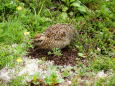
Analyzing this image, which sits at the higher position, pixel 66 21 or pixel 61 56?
pixel 66 21

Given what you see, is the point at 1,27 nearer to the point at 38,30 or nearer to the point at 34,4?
the point at 38,30

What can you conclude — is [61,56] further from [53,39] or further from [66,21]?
[66,21]

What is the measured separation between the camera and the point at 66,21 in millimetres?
8445

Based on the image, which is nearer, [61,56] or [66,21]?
[61,56]

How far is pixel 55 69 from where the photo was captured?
6.44 metres

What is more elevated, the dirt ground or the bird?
the bird

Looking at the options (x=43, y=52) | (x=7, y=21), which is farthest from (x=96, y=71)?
(x=7, y=21)

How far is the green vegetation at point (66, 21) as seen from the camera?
6.54m

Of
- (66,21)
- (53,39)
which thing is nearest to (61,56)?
(53,39)

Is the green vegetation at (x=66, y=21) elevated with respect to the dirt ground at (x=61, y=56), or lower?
elevated

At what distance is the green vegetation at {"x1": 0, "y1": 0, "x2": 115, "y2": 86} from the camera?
6.54m

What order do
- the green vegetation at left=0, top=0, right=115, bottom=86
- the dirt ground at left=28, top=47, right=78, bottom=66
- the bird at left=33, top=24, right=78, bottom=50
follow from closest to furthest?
the green vegetation at left=0, top=0, right=115, bottom=86, the dirt ground at left=28, top=47, right=78, bottom=66, the bird at left=33, top=24, right=78, bottom=50

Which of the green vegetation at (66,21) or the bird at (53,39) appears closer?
the green vegetation at (66,21)

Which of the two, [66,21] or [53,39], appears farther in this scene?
[66,21]
